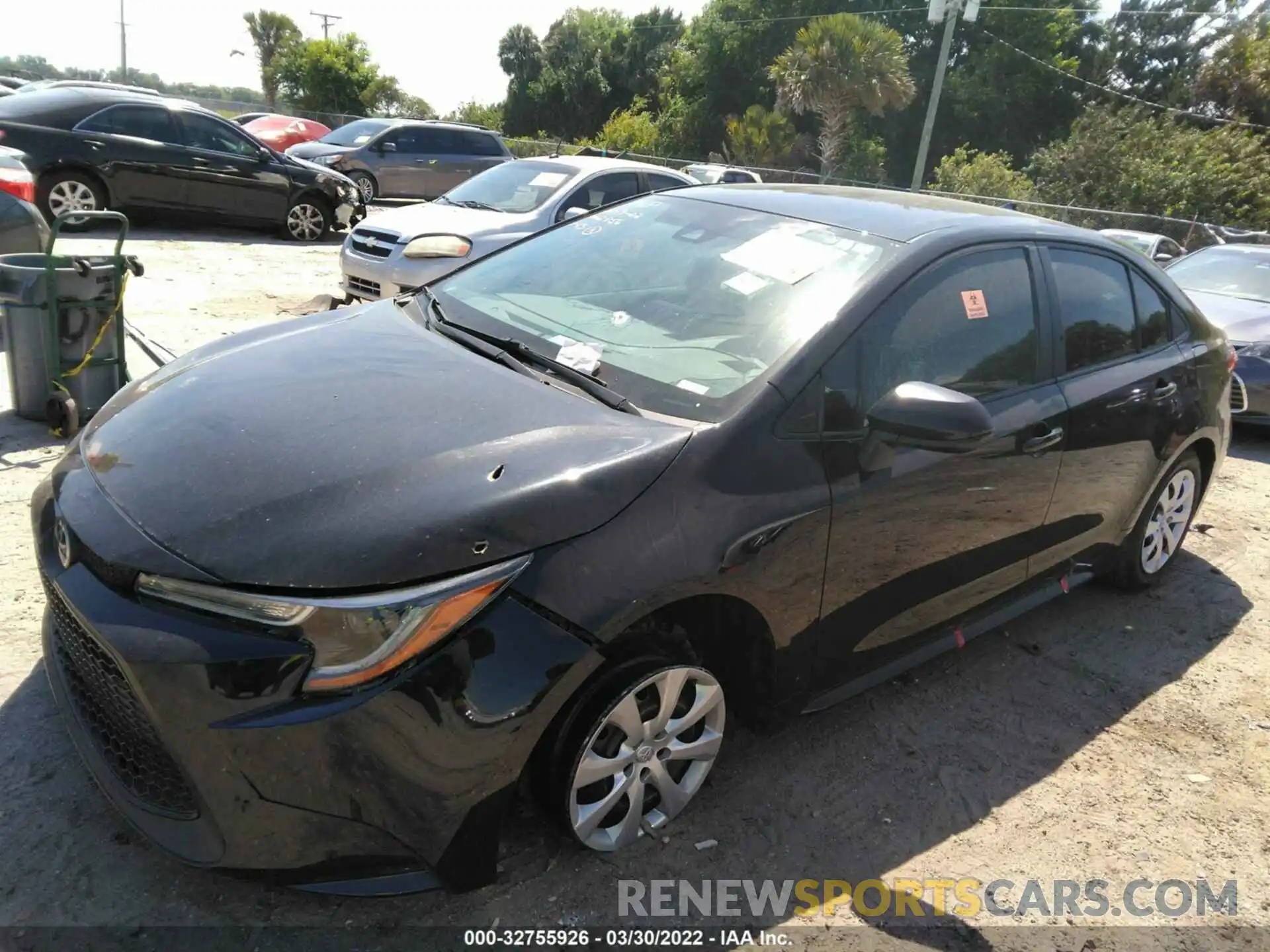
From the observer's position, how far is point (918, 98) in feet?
144

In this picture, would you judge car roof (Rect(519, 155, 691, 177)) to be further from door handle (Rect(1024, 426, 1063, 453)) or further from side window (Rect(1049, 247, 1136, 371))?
door handle (Rect(1024, 426, 1063, 453))

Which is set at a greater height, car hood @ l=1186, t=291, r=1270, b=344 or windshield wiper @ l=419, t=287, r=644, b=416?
windshield wiper @ l=419, t=287, r=644, b=416

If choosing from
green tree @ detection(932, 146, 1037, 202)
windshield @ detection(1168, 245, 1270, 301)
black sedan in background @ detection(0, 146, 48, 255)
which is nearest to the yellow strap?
black sedan in background @ detection(0, 146, 48, 255)

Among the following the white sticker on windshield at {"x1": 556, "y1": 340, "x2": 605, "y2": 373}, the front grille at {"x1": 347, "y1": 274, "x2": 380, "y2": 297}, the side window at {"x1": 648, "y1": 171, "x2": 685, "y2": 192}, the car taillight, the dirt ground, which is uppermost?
the side window at {"x1": 648, "y1": 171, "x2": 685, "y2": 192}

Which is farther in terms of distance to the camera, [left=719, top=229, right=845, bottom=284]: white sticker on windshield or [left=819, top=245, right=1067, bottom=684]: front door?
[left=719, top=229, right=845, bottom=284]: white sticker on windshield

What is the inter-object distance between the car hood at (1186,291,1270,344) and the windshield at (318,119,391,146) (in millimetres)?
13626

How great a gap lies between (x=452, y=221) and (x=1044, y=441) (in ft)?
20.5

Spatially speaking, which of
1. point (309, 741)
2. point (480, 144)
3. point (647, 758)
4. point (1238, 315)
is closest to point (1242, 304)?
point (1238, 315)

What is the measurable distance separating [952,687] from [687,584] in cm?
179

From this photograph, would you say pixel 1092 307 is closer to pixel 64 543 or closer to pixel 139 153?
pixel 64 543

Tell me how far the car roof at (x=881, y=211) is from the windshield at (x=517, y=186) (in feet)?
17.0

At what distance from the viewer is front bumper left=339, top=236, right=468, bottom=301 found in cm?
760

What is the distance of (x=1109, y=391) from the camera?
359 cm

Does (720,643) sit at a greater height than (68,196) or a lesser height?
lesser
